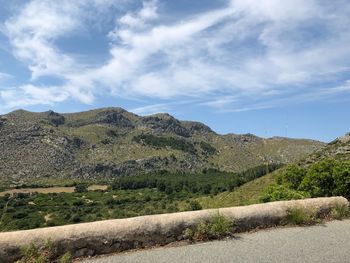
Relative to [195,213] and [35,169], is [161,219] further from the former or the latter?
[35,169]

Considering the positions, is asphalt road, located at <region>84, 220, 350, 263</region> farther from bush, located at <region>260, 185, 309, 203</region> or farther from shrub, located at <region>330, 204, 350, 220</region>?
bush, located at <region>260, 185, 309, 203</region>

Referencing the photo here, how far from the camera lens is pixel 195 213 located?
31.6 feet

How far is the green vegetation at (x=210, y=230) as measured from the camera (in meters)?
9.27

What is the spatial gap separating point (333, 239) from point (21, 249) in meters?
6.22

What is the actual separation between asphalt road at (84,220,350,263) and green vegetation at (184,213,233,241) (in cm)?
26

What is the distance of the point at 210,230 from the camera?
935 cm

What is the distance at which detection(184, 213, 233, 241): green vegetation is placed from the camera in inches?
365

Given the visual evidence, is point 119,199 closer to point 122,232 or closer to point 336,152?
point 336,152

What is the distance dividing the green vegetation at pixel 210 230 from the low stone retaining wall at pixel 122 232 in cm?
12

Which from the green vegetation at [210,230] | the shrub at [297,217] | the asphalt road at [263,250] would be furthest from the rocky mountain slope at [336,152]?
the green vegetation at [210,230]

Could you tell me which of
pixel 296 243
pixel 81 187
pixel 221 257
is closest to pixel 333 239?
pixel 296 243

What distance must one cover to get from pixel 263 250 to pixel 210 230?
1.25 m

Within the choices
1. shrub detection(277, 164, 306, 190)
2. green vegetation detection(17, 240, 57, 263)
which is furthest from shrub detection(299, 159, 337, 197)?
green vegetation detection(17, 240, 57, 263)

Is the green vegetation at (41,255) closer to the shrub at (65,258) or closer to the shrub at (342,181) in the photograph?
the shrub at (65,258)
